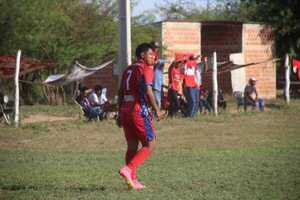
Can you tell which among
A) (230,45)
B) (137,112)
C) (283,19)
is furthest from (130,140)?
(230,45)

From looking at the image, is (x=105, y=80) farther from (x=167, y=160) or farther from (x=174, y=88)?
(x=167, y=160)

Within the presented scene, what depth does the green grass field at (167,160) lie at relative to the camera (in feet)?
26.9

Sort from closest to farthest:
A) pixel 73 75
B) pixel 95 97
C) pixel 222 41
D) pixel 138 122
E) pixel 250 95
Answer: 1. pixel 138 122
2. pixel 95 97
3. pixel 73 75
4. pixel 250 95
5. pixel 222 41

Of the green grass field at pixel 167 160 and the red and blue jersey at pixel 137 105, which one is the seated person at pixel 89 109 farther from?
the red and blue jersey at pixel 137 105

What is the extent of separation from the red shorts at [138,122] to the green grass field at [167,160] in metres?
0.65

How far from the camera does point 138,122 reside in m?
8.52

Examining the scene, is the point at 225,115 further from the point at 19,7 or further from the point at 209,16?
the point at 209,16

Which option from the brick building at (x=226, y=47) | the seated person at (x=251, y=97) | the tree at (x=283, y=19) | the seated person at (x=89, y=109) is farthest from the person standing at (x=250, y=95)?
the tree at (x=283, y=19)

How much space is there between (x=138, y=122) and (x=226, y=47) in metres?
25.8

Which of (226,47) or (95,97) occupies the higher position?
(226,47)

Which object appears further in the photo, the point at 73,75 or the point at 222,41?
the point at 222,41

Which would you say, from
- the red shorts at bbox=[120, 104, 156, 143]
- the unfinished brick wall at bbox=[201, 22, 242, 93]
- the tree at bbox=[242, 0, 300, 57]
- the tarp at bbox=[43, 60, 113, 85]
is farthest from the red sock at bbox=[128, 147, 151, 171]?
the unfinished brick wall at bbox=[201, 22, 242, 93]

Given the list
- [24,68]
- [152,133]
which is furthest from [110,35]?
[152,133]

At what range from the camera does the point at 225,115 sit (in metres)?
19.2
